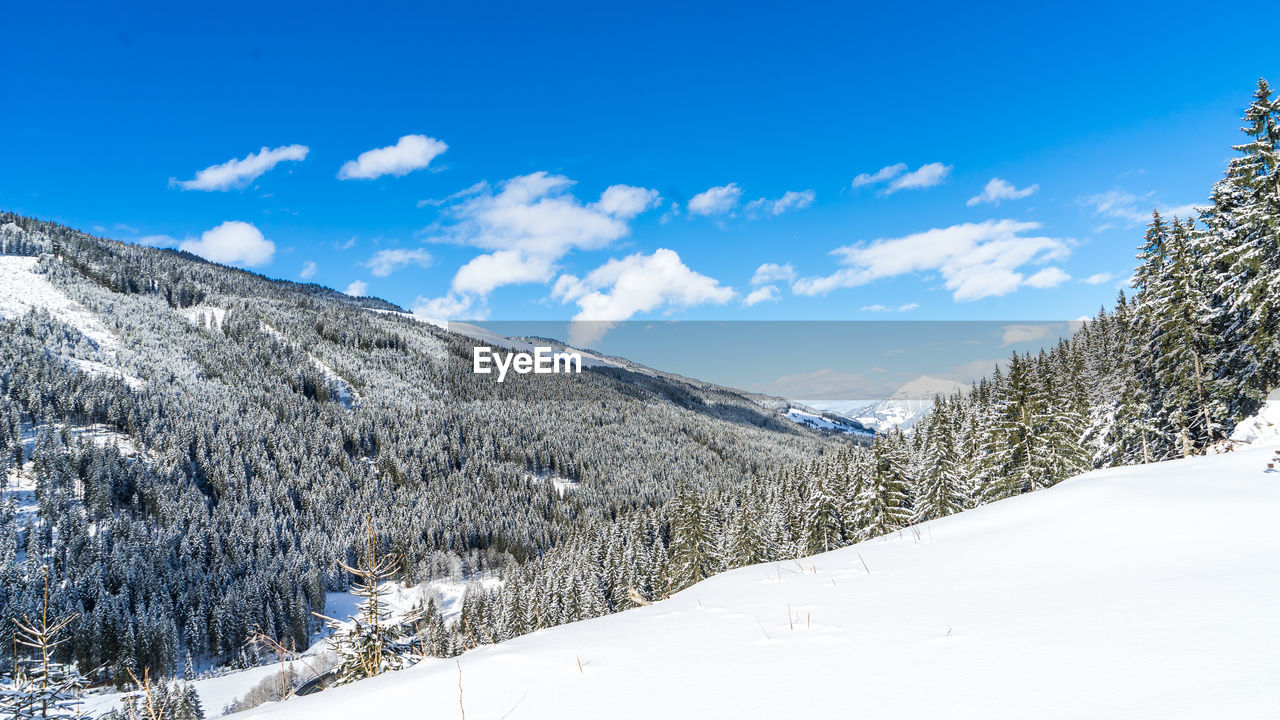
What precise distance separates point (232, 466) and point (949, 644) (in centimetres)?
15179

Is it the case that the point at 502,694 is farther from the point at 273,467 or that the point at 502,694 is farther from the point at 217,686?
the point at 273,467

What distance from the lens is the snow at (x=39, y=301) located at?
14088 centimetres

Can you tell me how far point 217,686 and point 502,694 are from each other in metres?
90.9

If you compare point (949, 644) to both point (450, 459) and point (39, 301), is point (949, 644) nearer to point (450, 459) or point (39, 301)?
point (450, 459)

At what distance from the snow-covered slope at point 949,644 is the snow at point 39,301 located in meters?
196

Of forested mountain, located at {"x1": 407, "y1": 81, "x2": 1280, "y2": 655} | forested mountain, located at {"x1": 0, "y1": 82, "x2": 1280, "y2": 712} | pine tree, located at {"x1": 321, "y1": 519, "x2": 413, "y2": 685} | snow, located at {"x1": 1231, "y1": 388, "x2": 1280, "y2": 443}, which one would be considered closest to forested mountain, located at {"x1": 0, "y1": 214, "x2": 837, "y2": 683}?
forested mountain, located at {"x1": 0, "y1": 82, "x2": 1280, "y2": 712}

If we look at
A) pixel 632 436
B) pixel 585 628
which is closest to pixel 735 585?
pixel 585 628

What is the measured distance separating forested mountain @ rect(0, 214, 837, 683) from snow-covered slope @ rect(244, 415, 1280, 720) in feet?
218

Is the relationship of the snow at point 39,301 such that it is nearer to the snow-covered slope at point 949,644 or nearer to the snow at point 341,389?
the snow at point 341,389

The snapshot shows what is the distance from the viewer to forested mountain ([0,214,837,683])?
7781cm

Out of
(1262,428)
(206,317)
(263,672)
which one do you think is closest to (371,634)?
(1262,428)

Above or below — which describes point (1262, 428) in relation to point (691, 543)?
above

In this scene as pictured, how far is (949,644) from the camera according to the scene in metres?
4.11

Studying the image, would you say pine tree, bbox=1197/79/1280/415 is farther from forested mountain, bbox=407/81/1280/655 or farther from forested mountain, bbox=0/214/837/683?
forested mountain, bbox=0/214/837/683
